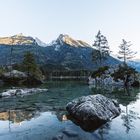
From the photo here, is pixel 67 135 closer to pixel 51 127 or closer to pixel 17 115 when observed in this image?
pixel 51 127

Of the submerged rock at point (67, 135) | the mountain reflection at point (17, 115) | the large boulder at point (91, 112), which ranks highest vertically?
the large boulder at point (91, 112)

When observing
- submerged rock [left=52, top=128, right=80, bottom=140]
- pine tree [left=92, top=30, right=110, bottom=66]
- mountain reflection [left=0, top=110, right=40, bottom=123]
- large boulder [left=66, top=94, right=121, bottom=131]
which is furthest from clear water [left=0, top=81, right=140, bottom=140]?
pine tree [left=92, top=30, right=110, bottom=66]

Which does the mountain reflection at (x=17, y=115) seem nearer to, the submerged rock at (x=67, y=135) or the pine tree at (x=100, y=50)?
the submerged rock at (x=67, y=135)

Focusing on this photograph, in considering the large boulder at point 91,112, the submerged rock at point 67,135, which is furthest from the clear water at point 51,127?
the large boulder at point 91,112

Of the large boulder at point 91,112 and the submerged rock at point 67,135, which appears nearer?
the submerged rock at point 67,135

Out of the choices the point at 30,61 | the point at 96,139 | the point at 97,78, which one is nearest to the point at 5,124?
the point at 96,139

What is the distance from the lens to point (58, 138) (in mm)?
14227

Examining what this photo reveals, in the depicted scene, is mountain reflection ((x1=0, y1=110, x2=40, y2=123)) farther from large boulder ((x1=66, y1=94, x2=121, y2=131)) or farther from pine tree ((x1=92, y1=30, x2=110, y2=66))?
pine tree ((x1=92, y1=30, x2=110, y2=66))

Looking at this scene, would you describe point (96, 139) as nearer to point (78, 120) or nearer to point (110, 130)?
point (110, 130)

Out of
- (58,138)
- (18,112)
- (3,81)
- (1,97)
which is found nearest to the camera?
(58,138)

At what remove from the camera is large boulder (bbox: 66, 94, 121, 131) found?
1777 cm

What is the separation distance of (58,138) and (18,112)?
954cm

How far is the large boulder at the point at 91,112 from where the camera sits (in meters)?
17.8

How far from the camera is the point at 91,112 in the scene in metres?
Result: 17.9
